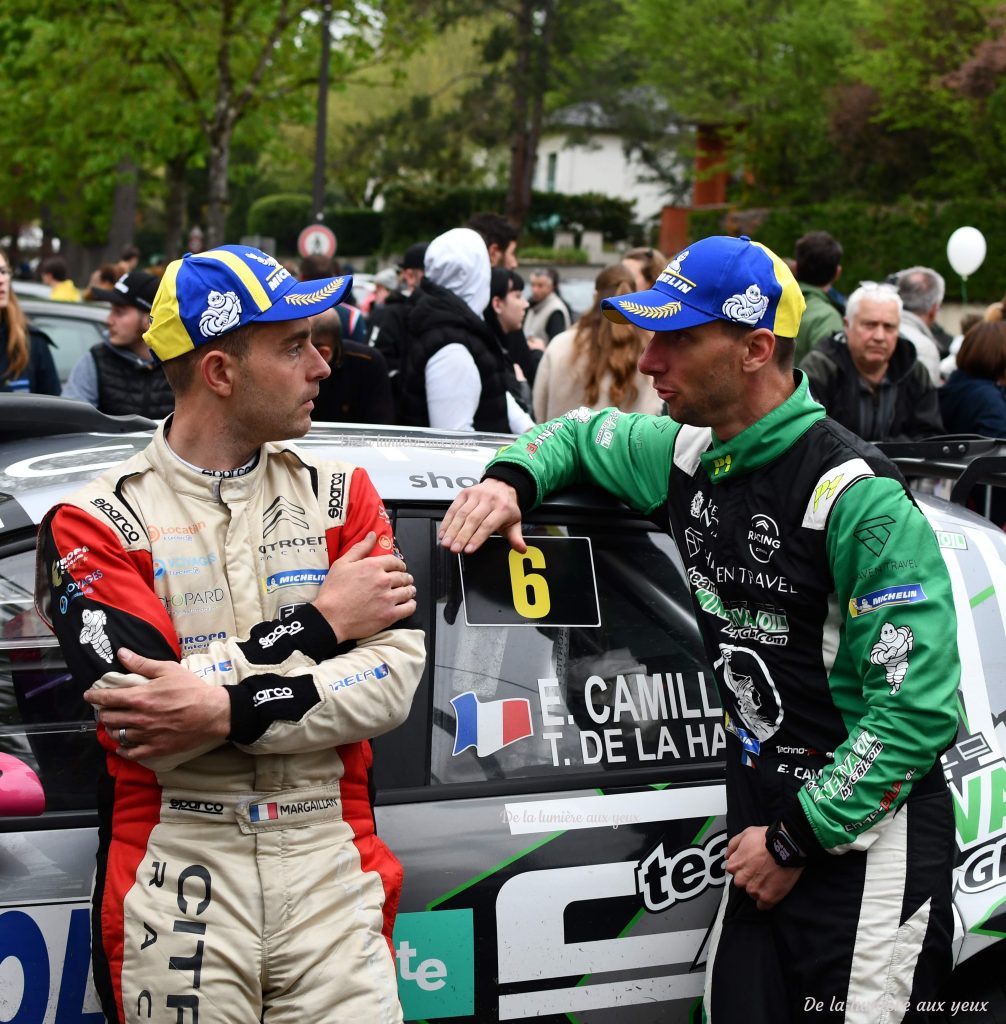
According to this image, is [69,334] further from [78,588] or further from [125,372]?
[78,588]

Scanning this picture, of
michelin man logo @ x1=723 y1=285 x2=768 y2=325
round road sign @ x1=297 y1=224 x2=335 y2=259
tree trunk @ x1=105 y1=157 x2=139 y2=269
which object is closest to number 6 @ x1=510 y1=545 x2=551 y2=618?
michelin man logo @ x1=723 y1=285 x2=768 y2=325

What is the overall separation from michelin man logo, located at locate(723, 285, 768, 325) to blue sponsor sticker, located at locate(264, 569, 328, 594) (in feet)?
2.89

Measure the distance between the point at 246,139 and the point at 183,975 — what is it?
23.2 m

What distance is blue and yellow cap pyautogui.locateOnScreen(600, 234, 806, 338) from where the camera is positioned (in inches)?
98.9

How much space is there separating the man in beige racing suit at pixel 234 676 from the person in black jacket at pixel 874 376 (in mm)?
3892

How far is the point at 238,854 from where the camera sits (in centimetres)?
219

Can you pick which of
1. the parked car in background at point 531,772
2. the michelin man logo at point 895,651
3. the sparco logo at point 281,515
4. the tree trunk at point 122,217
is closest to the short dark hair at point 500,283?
the parked car in background at point 531,772

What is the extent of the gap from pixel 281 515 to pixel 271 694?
34cm

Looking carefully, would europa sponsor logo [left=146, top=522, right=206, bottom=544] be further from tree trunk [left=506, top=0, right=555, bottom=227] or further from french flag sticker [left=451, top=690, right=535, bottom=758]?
tree trunk [left=506, top=0, right=555, bottom=227]

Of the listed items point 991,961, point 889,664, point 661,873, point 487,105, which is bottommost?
point 991,961

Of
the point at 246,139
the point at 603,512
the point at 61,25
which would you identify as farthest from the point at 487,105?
the point at 603,512

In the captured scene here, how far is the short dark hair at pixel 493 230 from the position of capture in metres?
7.22

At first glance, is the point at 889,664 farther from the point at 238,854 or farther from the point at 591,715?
the point at 238,854

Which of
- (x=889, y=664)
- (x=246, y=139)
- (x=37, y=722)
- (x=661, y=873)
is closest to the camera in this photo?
(x=889, y=664)
